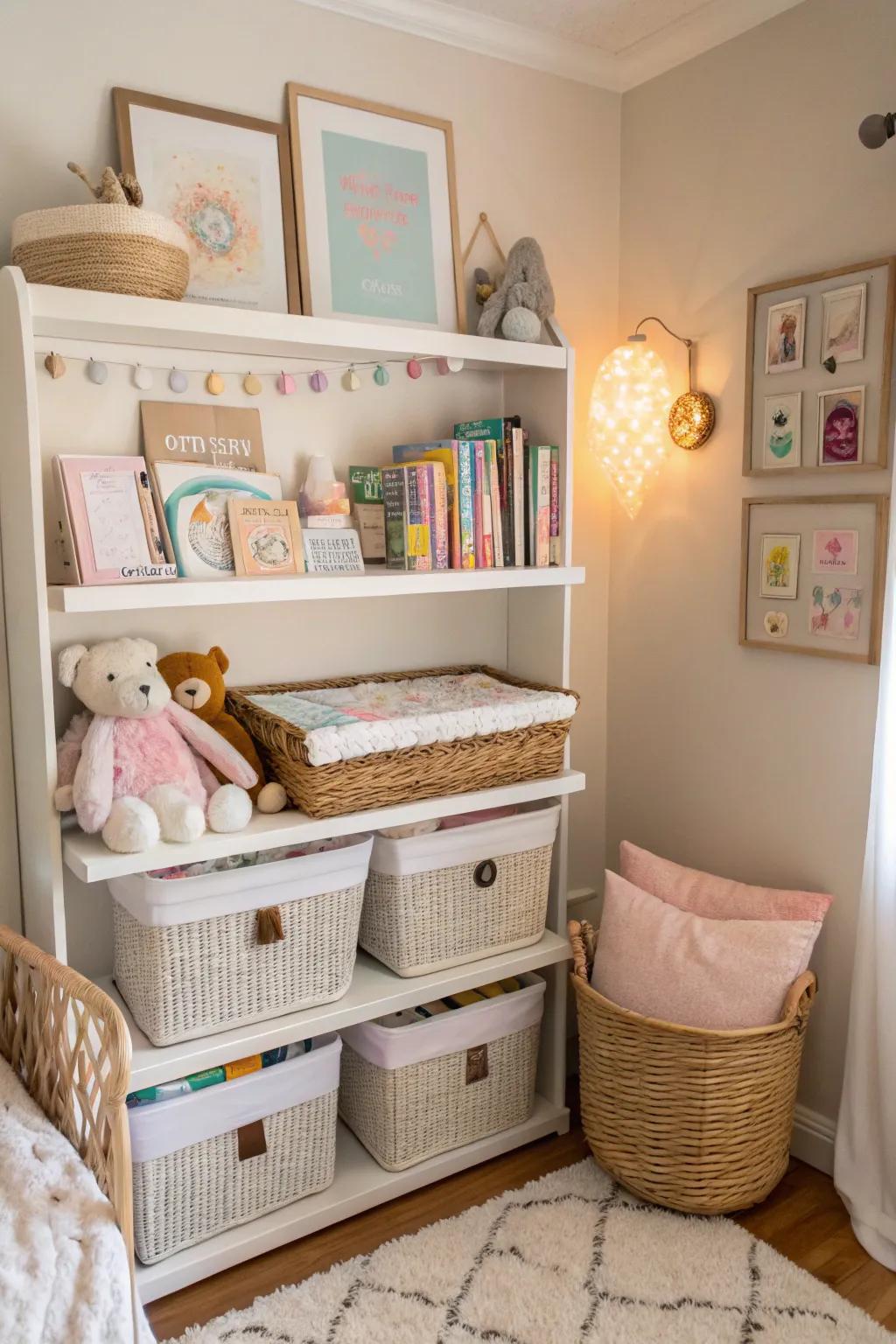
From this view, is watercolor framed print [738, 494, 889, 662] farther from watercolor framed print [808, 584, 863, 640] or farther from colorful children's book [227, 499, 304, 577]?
colorful children's book [227, 499, 304, 577]

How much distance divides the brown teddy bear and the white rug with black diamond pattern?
87 centimetres

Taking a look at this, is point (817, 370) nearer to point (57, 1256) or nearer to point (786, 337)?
point (786, 337)

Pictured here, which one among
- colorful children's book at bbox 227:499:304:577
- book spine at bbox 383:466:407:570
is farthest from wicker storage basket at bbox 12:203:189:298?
book spine at bbox 383:466:407:570

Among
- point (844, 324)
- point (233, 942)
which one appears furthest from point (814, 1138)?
point (844, 324)

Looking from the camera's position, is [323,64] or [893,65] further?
[323,64]

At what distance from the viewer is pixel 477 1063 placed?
7.14ft

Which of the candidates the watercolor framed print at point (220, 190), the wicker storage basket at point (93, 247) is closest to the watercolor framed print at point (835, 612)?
the watercolor framed print at point (220, 190)

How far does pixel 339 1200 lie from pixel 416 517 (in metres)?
1.34

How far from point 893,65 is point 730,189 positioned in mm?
409

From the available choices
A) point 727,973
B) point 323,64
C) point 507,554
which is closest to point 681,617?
point 507,554

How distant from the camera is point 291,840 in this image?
1817 millimetres

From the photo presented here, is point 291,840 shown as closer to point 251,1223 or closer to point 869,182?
point 251,1223

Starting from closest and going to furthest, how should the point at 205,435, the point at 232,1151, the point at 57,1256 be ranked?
the point at 57,1256 < the point at 232,1151 < the point at 205,435

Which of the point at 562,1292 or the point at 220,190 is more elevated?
the point at 220,190
